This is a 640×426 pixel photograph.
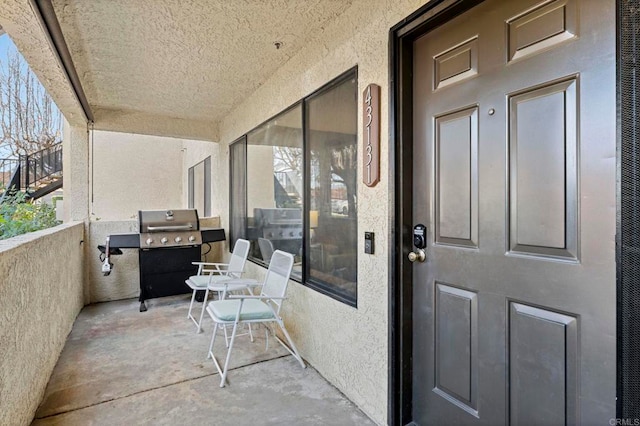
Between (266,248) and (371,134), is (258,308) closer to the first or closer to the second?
(266,248)

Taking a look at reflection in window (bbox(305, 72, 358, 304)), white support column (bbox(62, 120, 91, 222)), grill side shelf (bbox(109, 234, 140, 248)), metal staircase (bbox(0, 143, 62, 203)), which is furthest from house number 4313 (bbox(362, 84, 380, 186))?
metal staircase (bbox(0, 143, 62, 203))

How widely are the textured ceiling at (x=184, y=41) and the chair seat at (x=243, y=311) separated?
2.16 meters

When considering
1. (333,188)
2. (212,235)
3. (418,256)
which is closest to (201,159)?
(212,235)

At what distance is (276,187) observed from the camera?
359cm

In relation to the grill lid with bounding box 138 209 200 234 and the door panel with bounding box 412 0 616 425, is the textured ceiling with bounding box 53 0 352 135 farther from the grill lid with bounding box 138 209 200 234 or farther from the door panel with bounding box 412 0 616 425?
the grill lid with bounding box 138 209 200 234

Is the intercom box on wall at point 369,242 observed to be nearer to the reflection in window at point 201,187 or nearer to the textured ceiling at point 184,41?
the textured ceiling at point 184,41

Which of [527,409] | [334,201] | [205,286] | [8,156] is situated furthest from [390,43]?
[8,156]

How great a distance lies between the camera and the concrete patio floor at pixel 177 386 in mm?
2084

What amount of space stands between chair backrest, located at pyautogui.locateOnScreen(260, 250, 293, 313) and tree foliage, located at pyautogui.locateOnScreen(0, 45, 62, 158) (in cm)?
729

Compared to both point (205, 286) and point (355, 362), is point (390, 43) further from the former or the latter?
point (205, 286)

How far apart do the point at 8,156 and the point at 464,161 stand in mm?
8911

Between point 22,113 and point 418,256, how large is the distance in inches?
382

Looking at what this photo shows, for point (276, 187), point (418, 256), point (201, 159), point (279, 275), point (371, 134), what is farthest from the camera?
point (201, 159)

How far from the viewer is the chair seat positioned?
8.55ft
